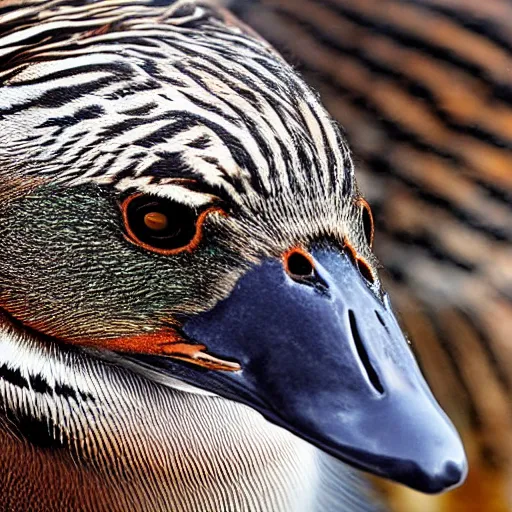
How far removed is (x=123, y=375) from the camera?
2.31 feet

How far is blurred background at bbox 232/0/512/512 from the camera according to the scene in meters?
1.13

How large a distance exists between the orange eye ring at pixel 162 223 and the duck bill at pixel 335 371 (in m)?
0.04

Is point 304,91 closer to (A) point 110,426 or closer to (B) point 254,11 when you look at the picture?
(A) point 110,426

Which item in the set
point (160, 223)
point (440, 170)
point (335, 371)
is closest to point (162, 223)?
point (160, 223)

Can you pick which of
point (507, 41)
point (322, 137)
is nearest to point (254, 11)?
point (507, 41)

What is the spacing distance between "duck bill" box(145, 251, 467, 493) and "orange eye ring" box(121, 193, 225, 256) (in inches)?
1.6

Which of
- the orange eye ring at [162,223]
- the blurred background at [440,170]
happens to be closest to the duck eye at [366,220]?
the orange eye ring at [162,223]

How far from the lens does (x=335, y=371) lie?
1.91 feet

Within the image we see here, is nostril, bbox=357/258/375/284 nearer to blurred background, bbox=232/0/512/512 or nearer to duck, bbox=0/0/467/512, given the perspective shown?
duck, bbox=0/0/467/512

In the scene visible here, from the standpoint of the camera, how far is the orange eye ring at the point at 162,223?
0.59 m

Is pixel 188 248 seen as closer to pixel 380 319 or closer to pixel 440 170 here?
pixel 380 319

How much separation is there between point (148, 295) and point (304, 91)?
0.54 ft

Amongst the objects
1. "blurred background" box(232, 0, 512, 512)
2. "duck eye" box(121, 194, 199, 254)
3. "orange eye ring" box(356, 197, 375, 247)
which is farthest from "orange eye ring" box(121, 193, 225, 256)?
"blurred background" box(232, 0, 512, 512)

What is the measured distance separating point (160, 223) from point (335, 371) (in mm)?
130
